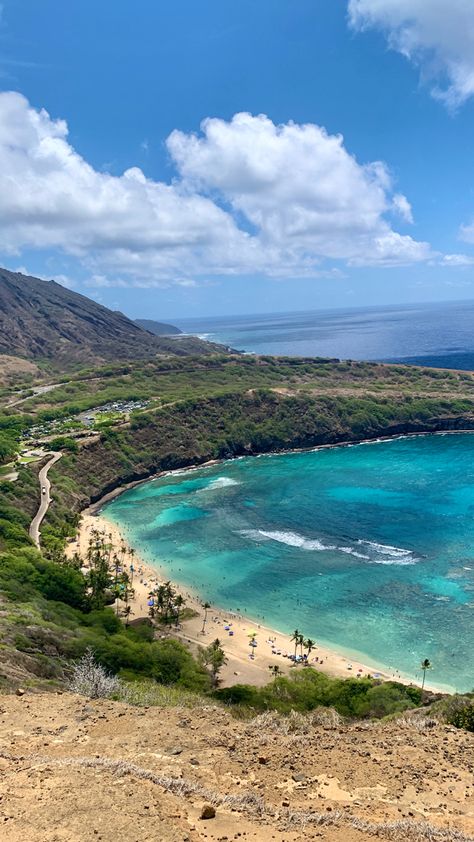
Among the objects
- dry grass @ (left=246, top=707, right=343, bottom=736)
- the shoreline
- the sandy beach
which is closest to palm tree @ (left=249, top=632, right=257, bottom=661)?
the sandy beach

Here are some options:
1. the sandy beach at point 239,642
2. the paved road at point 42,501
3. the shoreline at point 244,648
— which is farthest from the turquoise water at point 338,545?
the paved road at point 42,501

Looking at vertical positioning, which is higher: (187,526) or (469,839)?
(469,839)

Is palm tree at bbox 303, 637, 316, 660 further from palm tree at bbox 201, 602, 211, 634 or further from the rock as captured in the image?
the rock

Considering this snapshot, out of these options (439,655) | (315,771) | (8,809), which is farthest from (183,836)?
(439,655)

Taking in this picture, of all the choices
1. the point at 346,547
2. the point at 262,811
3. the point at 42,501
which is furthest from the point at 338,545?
the point at 262,811

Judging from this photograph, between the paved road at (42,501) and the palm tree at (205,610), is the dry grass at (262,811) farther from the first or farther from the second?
the paved road at (42,501)

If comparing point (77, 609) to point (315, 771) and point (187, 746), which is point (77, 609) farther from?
point (315, 771)
